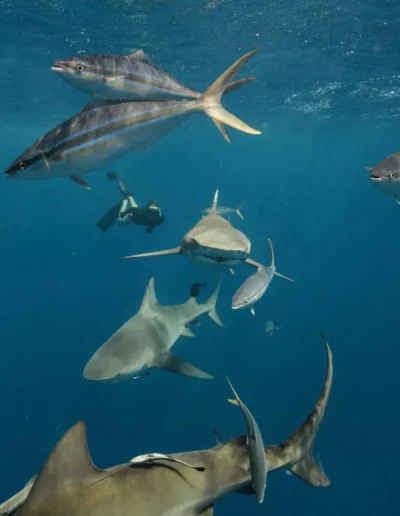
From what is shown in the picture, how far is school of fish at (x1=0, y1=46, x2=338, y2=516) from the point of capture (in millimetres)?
2385

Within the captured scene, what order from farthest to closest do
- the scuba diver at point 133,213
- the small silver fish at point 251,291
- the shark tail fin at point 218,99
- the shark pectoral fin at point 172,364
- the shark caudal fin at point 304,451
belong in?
1. the scuba diver at point 133,213
2. the small silver fish at point 251,291
3. the shark pectoral fin at point 172,364
4. the shark tail fin at point 218,99
5. the shark caudal fin at point 304,451

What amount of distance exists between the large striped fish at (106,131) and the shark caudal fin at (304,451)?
2548 millimetres

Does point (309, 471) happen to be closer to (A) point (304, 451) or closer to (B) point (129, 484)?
(A) point (304, 451)

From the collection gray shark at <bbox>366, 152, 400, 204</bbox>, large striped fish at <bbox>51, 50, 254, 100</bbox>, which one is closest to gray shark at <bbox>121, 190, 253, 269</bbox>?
large striped fish at <bbox>51, 50, 254, 100</bbox>

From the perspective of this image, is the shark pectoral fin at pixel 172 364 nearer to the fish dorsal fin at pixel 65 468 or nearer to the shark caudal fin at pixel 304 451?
the shark caudal fin at pixel 304 451

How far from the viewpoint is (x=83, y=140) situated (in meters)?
4.14

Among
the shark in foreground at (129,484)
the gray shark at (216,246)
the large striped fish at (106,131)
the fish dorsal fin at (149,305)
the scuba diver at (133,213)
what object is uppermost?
the large striped fish at (106,131)

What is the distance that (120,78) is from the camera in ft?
14.4

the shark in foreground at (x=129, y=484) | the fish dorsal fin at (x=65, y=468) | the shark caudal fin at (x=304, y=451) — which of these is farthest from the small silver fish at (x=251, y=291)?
the fish dorsal fin at (x=65, y=468)

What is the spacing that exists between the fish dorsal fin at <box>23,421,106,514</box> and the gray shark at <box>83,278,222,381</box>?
2.87m

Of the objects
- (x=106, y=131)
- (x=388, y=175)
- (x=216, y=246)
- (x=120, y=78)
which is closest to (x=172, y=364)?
(x=216, y=246)

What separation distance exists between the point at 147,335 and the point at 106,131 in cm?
339

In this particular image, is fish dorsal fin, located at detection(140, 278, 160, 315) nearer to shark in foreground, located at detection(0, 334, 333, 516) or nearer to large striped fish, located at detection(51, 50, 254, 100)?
large striped fish, located at detection(51, 50, 254, 100)

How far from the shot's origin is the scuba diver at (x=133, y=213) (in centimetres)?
1224
